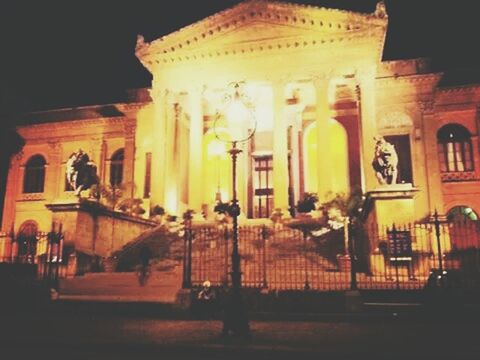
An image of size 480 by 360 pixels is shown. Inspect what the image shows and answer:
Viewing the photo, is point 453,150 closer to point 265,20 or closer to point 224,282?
point 265,20

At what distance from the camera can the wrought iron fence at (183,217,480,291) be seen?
12820mm

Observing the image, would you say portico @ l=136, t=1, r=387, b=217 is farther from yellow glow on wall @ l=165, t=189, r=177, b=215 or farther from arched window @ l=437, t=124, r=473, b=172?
arched window @ l=437, t=124, r=473, b=172

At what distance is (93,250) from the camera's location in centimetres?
1792

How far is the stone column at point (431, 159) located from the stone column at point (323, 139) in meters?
6.53

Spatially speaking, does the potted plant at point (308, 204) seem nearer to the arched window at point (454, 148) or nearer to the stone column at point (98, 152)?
the arched window at point (454, 148)

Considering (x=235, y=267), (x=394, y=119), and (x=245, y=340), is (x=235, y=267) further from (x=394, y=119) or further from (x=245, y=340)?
(x=394, y=119)

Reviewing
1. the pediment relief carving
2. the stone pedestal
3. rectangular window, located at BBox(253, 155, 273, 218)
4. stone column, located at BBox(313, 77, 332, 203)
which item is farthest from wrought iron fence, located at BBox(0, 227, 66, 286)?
the pediment relief carving

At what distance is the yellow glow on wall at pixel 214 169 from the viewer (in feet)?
96.7

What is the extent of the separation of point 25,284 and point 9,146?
34.0ft

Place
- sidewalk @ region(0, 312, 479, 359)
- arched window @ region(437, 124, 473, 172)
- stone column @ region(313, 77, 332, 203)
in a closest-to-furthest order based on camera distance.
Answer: sidewalk @ region(0, 312, 479, 359), stone column @ region(313, 77, 332, 203), arched window @ region(437, 124, 473, 172)

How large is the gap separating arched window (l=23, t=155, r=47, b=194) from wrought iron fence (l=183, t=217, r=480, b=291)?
804 inches

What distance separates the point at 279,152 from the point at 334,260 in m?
9.48

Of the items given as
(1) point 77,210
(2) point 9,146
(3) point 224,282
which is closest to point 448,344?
(3) point 224,282

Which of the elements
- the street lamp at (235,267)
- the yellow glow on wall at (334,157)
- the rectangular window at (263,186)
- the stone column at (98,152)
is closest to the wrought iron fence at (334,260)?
the street lamp at (235,267)
